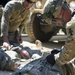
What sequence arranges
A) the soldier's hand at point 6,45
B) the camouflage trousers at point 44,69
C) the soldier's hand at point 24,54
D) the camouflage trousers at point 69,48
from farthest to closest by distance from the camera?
the soldier's hand at point 24,54 < the soldier's hand at point 6,45 < the camouflage trousers at point 44,69 < the camouflage trousers at point 69,48

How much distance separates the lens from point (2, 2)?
766 centimetres

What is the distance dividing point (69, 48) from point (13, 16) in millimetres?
2392

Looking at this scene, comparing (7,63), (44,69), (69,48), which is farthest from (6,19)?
(69,48)

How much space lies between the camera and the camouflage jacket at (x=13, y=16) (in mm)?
5241

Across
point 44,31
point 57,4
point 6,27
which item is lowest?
point 44,31

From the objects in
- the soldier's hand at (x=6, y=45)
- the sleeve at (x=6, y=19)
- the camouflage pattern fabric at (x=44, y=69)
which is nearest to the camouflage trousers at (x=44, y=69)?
the camouflage pattern fabric at (x=44, y=69)

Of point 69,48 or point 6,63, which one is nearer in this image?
point 69,48

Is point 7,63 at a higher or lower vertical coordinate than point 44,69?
lower

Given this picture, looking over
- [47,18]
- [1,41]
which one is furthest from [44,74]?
[1,41]

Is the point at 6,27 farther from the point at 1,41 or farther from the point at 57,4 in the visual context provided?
the point at 57,4

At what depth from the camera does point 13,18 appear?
18.0 ft

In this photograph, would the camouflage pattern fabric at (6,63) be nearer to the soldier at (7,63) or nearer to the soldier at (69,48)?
the soldier at (7,63)

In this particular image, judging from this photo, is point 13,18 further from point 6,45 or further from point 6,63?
point 6,63

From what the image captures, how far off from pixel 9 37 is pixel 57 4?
5.18ft
